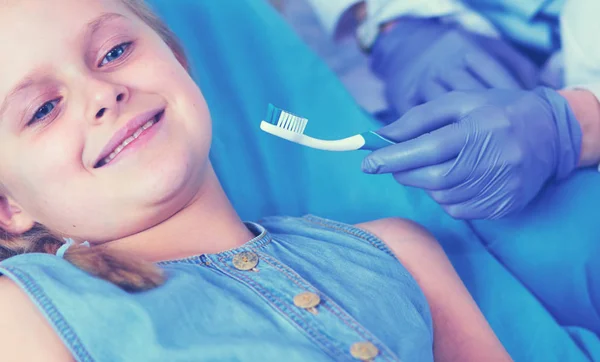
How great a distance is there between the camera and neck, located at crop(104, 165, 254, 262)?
31.1 inches

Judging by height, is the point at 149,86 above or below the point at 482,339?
above

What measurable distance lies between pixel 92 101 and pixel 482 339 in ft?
2.13

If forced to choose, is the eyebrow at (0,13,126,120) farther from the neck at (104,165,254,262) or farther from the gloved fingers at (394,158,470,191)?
the gloved fingers at (394,158,470,191)

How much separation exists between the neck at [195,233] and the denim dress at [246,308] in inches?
1.7

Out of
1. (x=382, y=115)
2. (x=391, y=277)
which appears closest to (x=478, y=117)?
(x=391, y=277)

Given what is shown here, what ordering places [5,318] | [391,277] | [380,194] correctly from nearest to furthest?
[5,318], [391,277], [380,194]

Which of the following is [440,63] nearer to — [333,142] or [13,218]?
[333,142]

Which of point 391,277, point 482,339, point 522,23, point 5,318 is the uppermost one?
point 522,23

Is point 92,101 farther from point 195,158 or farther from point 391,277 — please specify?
point 391,277

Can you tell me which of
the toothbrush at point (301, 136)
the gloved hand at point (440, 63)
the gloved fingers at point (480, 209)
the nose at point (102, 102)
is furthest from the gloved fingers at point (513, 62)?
the nose at point (102, 102)

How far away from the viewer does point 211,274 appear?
2.38 feet

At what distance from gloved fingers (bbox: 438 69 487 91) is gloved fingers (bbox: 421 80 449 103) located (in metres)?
0.01

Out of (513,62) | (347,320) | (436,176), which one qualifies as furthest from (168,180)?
(513,62)

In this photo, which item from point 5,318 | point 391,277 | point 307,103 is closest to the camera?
point 5,318
